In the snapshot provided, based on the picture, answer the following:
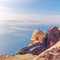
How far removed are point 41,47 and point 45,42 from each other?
0.08 metres

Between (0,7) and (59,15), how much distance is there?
73 cm

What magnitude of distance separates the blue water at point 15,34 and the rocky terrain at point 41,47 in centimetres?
5

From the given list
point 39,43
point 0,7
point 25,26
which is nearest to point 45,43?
point 39,43

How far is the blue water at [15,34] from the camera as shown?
3.80 metres

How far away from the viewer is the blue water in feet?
12.5

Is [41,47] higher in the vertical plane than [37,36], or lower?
lower

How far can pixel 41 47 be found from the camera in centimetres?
381

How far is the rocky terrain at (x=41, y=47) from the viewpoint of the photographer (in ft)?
12.3

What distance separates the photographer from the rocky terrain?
3.76m

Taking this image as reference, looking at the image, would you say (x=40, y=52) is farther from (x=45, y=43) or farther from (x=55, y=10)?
(x=55, y=10)

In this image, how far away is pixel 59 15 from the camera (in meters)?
3.80

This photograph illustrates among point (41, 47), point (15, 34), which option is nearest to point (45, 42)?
point (41, 47)

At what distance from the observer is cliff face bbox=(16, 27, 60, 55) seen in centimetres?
376

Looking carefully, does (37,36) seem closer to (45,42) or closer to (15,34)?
(45,42)
